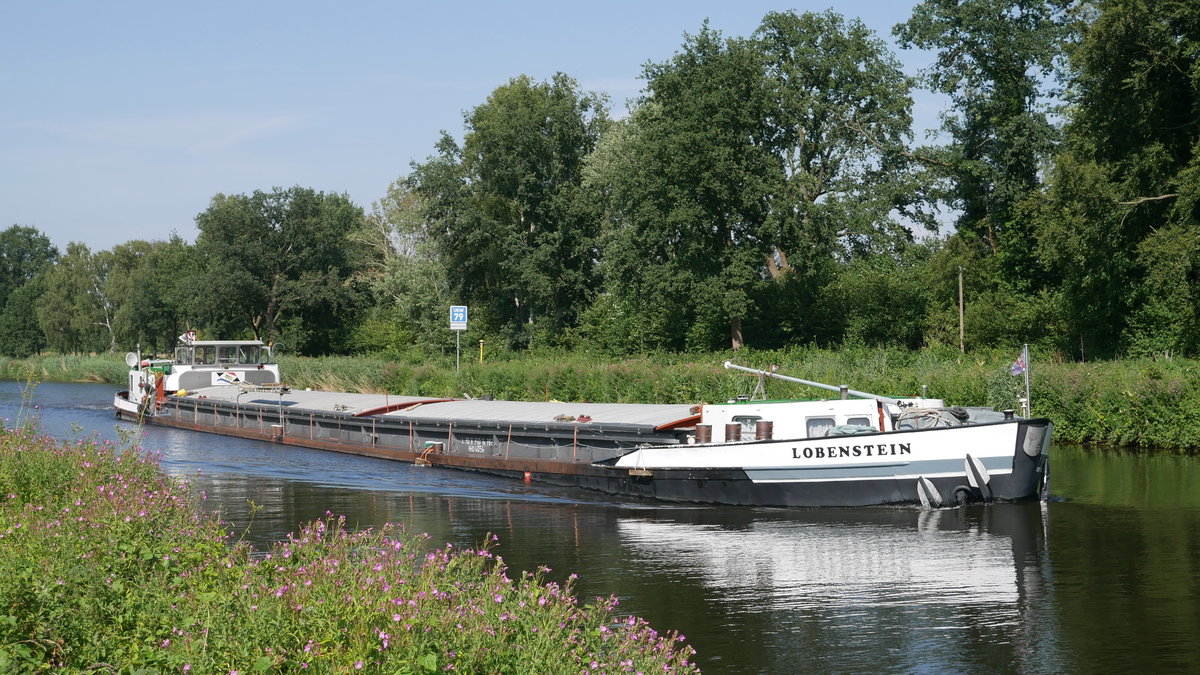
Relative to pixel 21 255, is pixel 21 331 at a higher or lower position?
lower

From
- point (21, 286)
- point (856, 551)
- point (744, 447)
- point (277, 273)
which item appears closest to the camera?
point (856, 551)

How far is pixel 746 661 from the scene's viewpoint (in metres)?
11.6

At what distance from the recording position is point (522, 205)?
2437 inches

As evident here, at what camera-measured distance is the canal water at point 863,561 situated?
1205 centimetres

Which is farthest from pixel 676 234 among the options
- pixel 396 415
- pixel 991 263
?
pixel 396 415

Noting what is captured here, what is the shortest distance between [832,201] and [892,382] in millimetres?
15325

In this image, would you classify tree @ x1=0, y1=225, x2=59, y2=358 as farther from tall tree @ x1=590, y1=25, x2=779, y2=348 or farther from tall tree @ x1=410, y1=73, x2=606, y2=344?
tall tree @ x1=590, y1=25, x2=779, y2=348

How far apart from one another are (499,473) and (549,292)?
3324 centimetres

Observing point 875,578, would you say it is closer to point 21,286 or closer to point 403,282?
point 403,282

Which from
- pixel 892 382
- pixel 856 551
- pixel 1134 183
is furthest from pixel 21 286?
pixel 856 551

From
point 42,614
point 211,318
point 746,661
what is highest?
point 211,318

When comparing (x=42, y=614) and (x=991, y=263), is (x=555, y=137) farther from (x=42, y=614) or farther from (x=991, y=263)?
(x=42, y=614)

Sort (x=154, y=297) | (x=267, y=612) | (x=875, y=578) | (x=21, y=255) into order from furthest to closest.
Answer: (x=21, y=255) → (x=154, y=297) → (x=875, y=578) → (x=267, y=612)

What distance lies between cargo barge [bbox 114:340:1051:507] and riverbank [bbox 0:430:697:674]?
6719 millimetres
